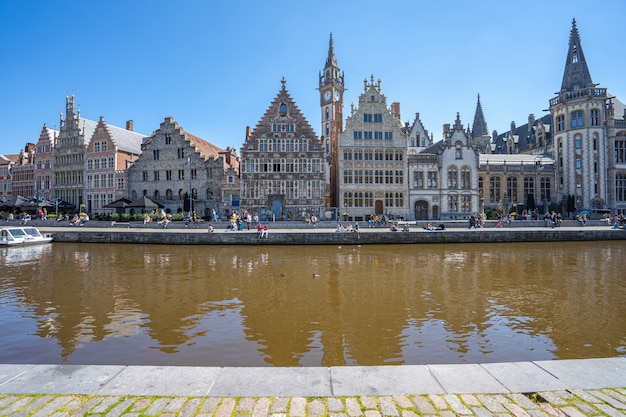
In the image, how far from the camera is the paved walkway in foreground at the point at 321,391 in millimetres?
3957

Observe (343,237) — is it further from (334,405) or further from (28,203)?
(28,203)

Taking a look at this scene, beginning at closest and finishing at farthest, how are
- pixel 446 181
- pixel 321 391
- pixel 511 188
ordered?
pixel 321 391, pixel 446 181, pixel 511 188

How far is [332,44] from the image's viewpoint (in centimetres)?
5488

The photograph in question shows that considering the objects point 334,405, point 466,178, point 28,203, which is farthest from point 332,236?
point 28,203

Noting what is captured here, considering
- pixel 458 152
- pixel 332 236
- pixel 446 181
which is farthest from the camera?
Answer: pixel 458 152

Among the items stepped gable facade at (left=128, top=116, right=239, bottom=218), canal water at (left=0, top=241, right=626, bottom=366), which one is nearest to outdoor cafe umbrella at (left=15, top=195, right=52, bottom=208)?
stepped gable facade at (left=128, top=116, right=239, bottom=218)

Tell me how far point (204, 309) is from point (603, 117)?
6398 cm

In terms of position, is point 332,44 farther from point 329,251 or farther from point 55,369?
point 55,369

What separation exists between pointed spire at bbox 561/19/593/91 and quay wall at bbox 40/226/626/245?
111 feet

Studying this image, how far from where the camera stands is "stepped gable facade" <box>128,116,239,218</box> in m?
46.8

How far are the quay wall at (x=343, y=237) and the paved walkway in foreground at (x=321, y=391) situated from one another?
24.5 metres

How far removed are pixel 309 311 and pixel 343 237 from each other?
1896 cm

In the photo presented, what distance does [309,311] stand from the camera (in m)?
10.9

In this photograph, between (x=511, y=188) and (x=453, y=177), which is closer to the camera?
(x=453, y=177)
